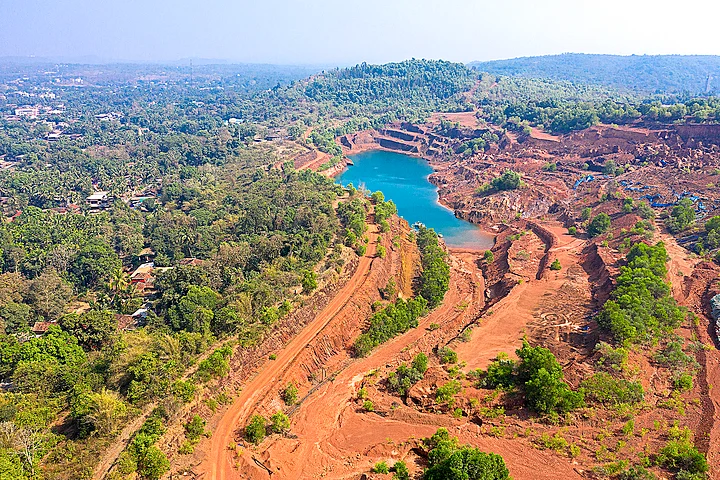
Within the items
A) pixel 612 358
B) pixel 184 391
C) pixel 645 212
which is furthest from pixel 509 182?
pixel 184 391

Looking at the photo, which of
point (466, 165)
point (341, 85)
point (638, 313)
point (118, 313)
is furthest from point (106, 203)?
point (341, 85)

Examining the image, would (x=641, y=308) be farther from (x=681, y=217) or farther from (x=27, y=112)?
(x=27, y=112)

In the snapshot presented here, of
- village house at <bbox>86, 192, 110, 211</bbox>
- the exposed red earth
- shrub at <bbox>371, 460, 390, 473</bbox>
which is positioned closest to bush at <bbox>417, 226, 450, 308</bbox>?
the exposed red earth

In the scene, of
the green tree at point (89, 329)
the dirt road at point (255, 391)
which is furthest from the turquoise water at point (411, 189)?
the green tree at point (89, 329)

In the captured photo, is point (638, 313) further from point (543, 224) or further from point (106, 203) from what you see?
point (106, 203)

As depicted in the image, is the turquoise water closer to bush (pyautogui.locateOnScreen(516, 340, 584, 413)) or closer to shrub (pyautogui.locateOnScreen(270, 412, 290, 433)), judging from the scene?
bush (pyautogui.locateOnScreen(516, 340, 584, 413))

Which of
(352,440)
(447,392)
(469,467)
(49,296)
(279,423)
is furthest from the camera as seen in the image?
(49,296)
